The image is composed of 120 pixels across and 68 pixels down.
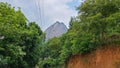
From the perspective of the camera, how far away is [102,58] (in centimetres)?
2605

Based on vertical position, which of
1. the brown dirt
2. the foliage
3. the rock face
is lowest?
the brown dirt

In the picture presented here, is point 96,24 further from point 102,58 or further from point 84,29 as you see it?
point 102,58

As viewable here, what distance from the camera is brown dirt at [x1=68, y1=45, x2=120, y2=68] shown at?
23795mm

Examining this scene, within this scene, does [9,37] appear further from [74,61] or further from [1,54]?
[74,61]

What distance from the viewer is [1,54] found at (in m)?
20.6

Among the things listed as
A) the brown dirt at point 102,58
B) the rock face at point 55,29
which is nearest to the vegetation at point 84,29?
the brown dirt at point 102,58

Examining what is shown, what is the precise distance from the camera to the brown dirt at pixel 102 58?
23.8 metres

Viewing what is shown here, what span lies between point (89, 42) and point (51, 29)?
51.3 metres

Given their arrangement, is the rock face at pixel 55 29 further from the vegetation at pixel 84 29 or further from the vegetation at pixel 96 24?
the vegetation at pixel 96 24

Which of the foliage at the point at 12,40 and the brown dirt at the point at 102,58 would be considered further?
the brown dirt at the point at 102,58

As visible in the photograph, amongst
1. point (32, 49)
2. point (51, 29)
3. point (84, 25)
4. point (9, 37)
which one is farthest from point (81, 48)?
point (51, 29)

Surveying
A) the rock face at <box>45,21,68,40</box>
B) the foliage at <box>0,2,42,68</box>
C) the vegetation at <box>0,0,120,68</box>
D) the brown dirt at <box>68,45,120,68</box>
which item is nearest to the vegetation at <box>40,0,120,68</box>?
the vegetation at <box>0,0,120,68</box>

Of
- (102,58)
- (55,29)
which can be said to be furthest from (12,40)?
(55,29)

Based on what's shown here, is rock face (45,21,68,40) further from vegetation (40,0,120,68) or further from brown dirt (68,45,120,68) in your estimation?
vegetation (40,0,120,68)
